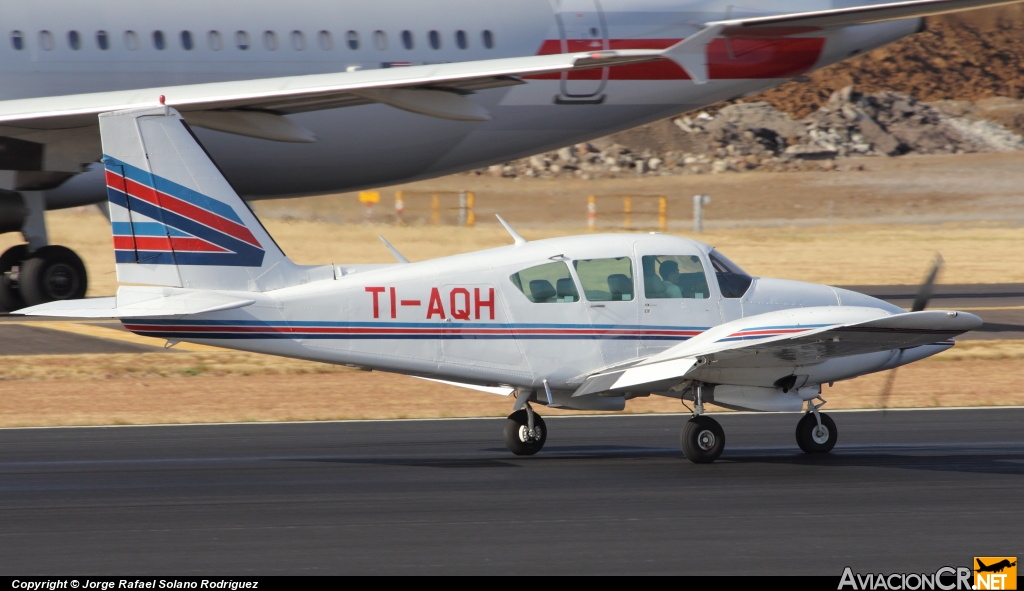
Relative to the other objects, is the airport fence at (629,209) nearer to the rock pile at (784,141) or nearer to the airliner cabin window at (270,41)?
the rock pile at (784,141)

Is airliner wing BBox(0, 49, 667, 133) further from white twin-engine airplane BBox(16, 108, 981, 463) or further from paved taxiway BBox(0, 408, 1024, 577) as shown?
paved taxiway BBox(0, 408, 1024, 577)

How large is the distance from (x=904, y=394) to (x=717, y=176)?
50.2 metres

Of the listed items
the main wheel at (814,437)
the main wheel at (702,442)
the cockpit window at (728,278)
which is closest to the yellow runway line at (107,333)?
the cockpit window at (728,278)

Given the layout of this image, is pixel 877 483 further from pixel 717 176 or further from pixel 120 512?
pixel 717 176

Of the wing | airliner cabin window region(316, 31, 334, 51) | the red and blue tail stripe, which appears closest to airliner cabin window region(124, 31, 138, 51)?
airliner cabin window region(316, 31, 334, 51)

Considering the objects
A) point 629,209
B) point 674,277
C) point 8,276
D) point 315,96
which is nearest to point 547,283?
point 674,277

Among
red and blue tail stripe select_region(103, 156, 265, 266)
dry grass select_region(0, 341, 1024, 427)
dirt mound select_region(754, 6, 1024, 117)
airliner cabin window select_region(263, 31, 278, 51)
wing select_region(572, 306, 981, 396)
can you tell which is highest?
dirt mound select_region(754, 6, 1024, 117)

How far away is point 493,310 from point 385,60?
1103cm

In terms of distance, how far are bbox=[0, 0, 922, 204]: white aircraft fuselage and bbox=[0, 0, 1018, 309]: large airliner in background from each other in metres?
0.03

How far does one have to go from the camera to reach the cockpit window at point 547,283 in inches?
502

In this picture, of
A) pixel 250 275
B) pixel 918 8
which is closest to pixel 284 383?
pixel 250 275

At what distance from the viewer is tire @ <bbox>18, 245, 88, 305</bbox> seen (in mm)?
22000

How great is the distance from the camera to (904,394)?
60.6ft

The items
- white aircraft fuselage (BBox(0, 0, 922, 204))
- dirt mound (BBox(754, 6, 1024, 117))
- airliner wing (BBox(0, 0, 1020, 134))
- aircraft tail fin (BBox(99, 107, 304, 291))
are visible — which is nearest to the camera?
aircraft tail fin (BBox(99, 107, 304, 291))
